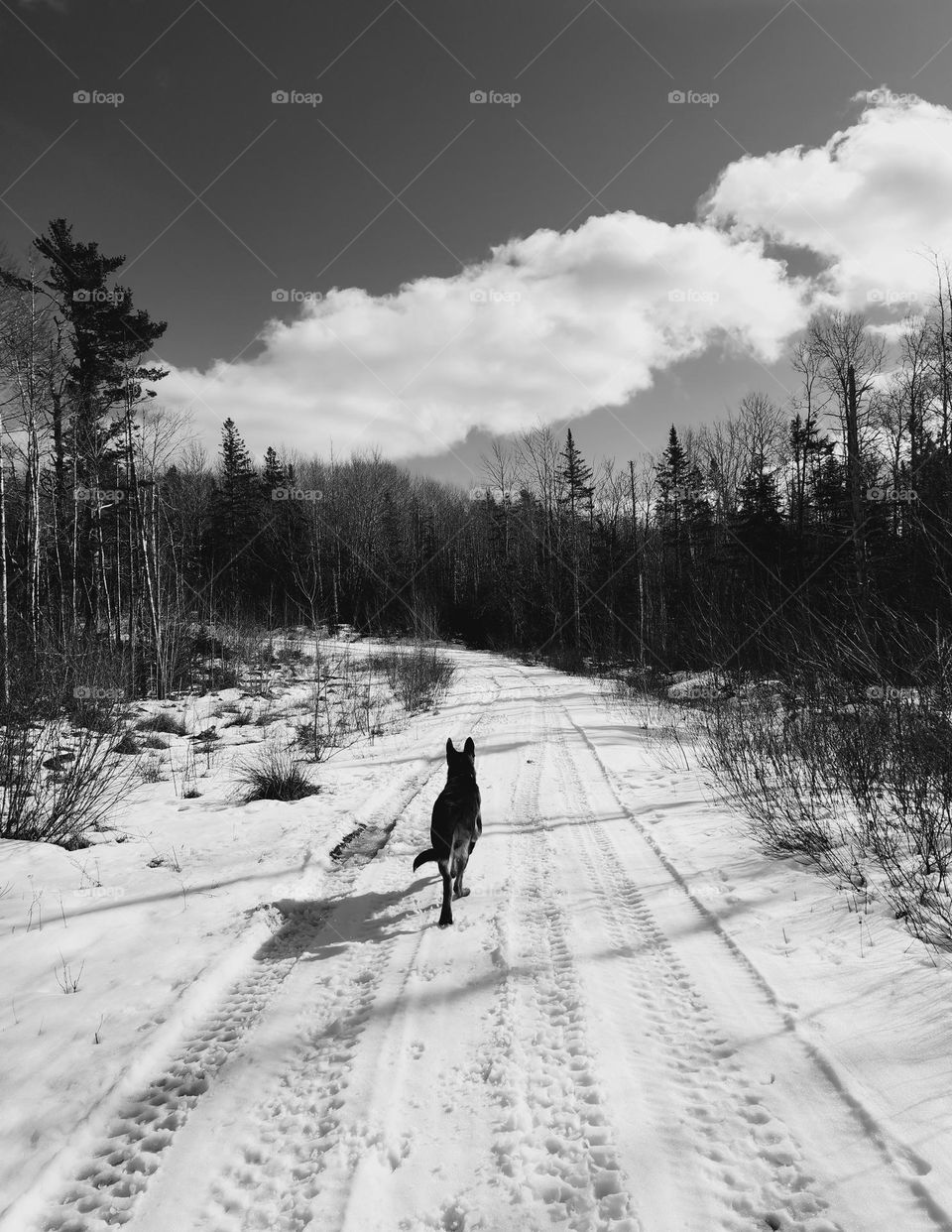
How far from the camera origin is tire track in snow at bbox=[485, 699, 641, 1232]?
72.8 inches

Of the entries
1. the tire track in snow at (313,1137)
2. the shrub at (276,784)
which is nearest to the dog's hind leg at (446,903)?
the tire track in snow at (313,1137)

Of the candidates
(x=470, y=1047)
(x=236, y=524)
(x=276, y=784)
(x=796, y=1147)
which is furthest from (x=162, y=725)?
(x=236, y=524)

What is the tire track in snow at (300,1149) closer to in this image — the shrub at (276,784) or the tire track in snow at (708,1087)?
the tire track in snow at (708,1087)

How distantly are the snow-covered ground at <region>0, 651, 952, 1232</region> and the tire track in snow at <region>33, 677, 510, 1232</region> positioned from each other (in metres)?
0.01

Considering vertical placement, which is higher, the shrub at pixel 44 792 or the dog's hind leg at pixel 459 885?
the shrub at pixel 44 792

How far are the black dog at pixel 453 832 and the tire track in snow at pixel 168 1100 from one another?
0.72m

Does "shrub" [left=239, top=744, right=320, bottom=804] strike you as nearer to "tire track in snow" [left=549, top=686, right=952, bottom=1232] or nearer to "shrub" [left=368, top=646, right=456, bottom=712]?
"tire track in snow" [left=549, top=686, right=952, bottom=1232]

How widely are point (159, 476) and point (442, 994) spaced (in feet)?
62.6

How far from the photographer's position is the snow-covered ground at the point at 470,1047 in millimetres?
1868

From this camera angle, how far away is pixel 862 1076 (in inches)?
88.6

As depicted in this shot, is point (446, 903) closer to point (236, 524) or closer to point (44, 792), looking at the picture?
point (44, 792)

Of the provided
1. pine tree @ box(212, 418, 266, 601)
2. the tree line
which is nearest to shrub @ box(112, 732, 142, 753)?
the tree line

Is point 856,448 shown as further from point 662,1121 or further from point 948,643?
point 662,1121

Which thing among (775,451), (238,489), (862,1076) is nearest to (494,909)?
(862,1076)
